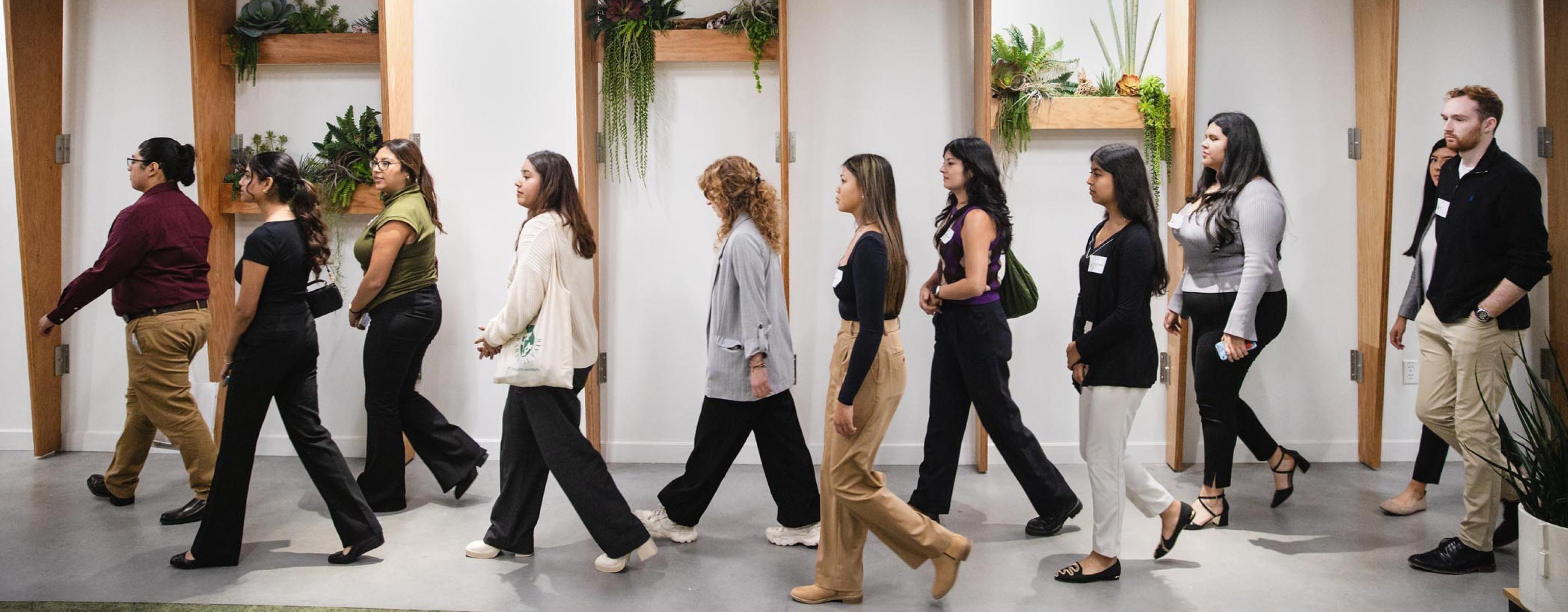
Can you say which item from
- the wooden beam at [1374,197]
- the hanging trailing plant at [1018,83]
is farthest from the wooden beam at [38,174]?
the wooden beam at [1374,197]

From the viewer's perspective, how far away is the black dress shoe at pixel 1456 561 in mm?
3592

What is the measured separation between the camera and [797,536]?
13.0ft

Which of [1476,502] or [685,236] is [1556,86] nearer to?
[1476,502]

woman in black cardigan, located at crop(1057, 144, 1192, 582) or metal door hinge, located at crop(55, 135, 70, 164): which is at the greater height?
metal door hinge, located at crop(55, 135, 70, 164)

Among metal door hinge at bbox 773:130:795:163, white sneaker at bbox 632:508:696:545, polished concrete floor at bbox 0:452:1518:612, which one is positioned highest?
metal door hinge at bbox 773:130:795:163

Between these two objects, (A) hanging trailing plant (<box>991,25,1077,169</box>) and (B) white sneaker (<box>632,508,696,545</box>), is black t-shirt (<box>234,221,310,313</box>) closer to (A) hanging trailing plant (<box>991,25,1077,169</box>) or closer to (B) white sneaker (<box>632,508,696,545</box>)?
(B) white sneaker (<box>632,508,696,545</box>)

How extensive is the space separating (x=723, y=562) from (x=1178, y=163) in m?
2.83

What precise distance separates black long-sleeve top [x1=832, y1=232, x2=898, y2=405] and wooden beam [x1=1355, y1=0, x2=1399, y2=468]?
2912 mm

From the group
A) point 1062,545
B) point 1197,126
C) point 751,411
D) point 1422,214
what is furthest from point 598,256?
point 1422,214

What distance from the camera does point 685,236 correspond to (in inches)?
205

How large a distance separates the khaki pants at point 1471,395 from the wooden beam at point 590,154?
336cm

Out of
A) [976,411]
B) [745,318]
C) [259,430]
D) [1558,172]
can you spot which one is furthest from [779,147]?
[1558,172]

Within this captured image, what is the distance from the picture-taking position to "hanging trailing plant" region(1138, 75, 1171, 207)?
4953 millimetres

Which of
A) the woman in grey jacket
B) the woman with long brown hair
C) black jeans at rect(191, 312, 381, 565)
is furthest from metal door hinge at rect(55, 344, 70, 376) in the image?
the woman with long brown hair
